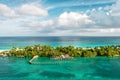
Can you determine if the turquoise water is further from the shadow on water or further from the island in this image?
Answer: the island

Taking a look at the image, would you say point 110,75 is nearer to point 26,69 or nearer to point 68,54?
point 26,69

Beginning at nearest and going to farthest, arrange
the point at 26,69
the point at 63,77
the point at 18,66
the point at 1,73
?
the point at 63,77, the point at 1,73, the point at 26,69, the point at 18,66

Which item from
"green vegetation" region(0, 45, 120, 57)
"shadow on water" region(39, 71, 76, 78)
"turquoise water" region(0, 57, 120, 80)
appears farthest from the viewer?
"green vegetation" region(0, 45, 120, 57)

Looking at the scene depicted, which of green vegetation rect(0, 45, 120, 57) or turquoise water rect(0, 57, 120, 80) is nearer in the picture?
turquoise water rect(0, 57, 120, 80)

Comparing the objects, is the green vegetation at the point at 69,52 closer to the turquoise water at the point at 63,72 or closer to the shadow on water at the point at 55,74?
the turquoise water at the point at 63,72

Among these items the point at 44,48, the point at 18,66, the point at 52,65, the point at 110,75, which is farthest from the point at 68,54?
the point at 110,75

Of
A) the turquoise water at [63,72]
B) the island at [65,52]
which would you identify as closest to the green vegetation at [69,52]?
the island at [65,52]

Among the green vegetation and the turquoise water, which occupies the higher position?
the green vegetation

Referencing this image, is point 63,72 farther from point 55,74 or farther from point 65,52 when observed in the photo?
point 65,52

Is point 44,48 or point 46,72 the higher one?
point 44,48

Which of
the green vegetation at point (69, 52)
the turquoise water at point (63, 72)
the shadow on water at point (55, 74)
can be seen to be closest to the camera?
the turquoise water at point (63, 72)

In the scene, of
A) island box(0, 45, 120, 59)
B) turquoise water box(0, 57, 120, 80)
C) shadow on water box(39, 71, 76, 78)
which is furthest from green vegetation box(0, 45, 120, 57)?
shadow on water box(39, 71, 76, 78)
